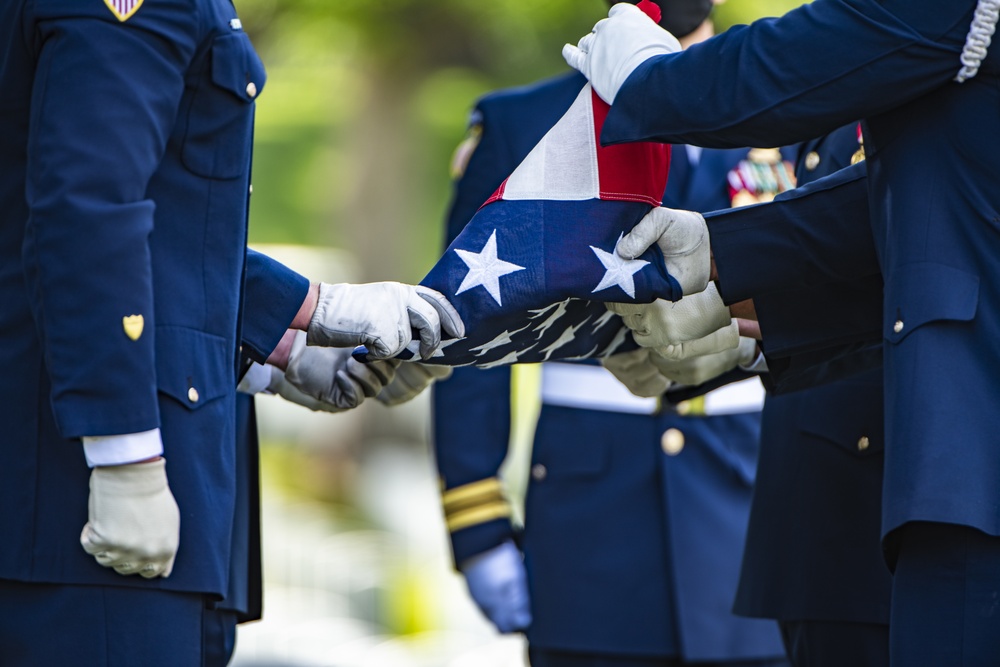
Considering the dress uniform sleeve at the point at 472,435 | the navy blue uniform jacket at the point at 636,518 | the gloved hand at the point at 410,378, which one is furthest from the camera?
the dress uniform sleeve at the point at 472,435

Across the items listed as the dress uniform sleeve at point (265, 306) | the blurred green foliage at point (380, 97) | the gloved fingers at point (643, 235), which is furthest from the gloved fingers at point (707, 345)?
the blurred green foliage at point (380, 97)

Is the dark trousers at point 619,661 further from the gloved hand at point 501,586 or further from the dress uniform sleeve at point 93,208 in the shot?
the dress uniform sleeve at point 93,208

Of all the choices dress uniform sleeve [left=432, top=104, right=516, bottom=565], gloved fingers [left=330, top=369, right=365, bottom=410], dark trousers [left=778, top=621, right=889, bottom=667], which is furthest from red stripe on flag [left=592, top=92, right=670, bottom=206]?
dress uniform sleeve [left=432, top=104, right=516, bottom=565]

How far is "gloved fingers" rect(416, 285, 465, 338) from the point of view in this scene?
7.57ft

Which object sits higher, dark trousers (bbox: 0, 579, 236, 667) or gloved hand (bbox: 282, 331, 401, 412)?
gloved hand (bbox: 282, 331, 401, 412)

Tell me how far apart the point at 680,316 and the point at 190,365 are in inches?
32.2

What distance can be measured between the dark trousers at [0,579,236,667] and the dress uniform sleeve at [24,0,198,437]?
0.76 ft

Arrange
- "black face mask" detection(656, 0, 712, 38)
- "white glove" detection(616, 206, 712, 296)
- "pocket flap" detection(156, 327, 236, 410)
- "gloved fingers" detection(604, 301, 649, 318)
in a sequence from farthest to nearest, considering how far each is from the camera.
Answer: "black face mask" detection(656, 0, 712, 38), "gloved fingers" detection(604, 301, 649, 318), "white glove" detection(616, 206, 712, 296), "pocket flap" detection(156, 327, 236, 410)

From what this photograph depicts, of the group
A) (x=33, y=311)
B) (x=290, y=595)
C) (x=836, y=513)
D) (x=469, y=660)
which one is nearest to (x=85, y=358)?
(x=33, y=311)

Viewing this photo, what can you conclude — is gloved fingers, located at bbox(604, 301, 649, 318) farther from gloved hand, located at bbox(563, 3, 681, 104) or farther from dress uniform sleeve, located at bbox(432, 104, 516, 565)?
dress uniform sleeve, located at bbox(432, 104, 516, 565)

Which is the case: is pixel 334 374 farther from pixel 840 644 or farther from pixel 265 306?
pixel 840 644

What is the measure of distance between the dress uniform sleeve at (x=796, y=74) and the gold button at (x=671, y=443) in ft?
4.10

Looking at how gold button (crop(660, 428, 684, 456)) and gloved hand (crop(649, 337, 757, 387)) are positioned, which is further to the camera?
gold button (crop(660, 428, 684, 456))

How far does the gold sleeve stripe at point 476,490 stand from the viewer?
3.57 metres
